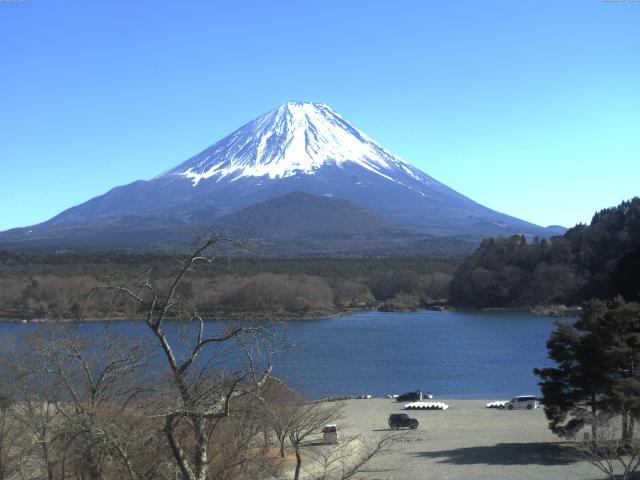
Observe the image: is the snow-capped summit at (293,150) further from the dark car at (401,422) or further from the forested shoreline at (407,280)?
the dark car at (401,422)

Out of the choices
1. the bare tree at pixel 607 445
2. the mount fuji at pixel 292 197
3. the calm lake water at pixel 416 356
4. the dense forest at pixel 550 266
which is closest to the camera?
the bare tree at pixel 607 445

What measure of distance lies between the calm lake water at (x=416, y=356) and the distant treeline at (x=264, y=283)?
18.4 feet

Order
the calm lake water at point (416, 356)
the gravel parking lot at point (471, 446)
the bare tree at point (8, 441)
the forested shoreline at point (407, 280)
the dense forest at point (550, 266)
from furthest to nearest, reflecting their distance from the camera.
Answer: the dense forest at point (550, 266)
the forested shoreline at point (407, 280)
the calm lake water at point (416, 356)
the gravel parking lot at point (471, 446)
the bare tree at point (8, 441)

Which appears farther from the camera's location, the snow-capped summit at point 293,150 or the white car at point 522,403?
the snow-capped summit at point 293,150

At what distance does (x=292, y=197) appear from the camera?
128 m

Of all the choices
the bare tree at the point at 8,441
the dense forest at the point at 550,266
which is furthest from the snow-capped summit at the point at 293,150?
the bare tree at the point at 8,441

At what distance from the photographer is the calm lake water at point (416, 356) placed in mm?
25198

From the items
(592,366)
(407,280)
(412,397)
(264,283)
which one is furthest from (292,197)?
(592,366)

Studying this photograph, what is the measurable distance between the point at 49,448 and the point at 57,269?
59.5m

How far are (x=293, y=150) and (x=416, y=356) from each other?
12485cm

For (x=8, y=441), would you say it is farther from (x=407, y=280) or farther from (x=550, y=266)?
(x=407, y=280)

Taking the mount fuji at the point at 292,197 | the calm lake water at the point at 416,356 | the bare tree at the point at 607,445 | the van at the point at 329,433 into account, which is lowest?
the calm lake water at the point at 416,356

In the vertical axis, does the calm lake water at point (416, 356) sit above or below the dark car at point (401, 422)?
below

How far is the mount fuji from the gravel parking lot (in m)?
89.1
